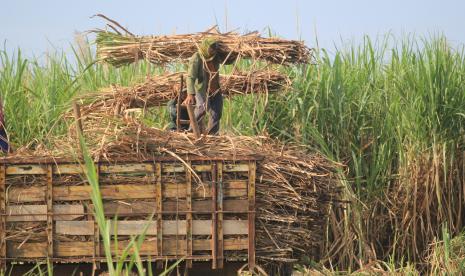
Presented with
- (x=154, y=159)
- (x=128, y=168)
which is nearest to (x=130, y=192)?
(x=128, y=168)

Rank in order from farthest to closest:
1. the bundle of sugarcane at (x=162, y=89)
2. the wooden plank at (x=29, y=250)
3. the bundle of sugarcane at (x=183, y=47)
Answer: the bundle of sugarcane at (x=162, y=89), the bundle of sugarcane at (x=183, y=47), the wooden plank at (x=29, y=250)

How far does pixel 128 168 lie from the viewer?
566 centimetres

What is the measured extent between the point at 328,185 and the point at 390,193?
277 cm

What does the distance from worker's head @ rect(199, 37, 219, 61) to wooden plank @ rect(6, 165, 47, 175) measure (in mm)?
2113

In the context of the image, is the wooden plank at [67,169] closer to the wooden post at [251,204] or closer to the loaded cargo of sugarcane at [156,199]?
the loaded cargo of sugarcane at [156,199]

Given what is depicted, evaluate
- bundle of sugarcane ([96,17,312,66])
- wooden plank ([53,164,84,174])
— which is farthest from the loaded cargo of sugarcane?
bundle of sugarcane ([96,17,312,66])

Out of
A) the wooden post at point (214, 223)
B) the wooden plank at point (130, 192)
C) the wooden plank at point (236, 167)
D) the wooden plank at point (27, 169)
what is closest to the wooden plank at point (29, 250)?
the wooden plank at point (130, 192)

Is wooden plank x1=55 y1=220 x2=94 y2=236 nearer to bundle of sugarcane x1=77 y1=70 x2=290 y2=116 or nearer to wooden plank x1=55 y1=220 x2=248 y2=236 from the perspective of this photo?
wooden plank x1=55 y1=220 x2=248 y2=236

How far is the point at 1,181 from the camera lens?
225 inches

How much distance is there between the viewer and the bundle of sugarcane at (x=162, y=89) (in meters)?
7.60

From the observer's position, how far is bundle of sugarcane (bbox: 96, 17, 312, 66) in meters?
7.25

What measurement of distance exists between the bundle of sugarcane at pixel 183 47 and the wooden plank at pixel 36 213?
80.0 inches

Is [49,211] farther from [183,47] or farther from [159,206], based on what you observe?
[183,47]

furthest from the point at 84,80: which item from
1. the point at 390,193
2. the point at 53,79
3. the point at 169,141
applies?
the point at 169,141
